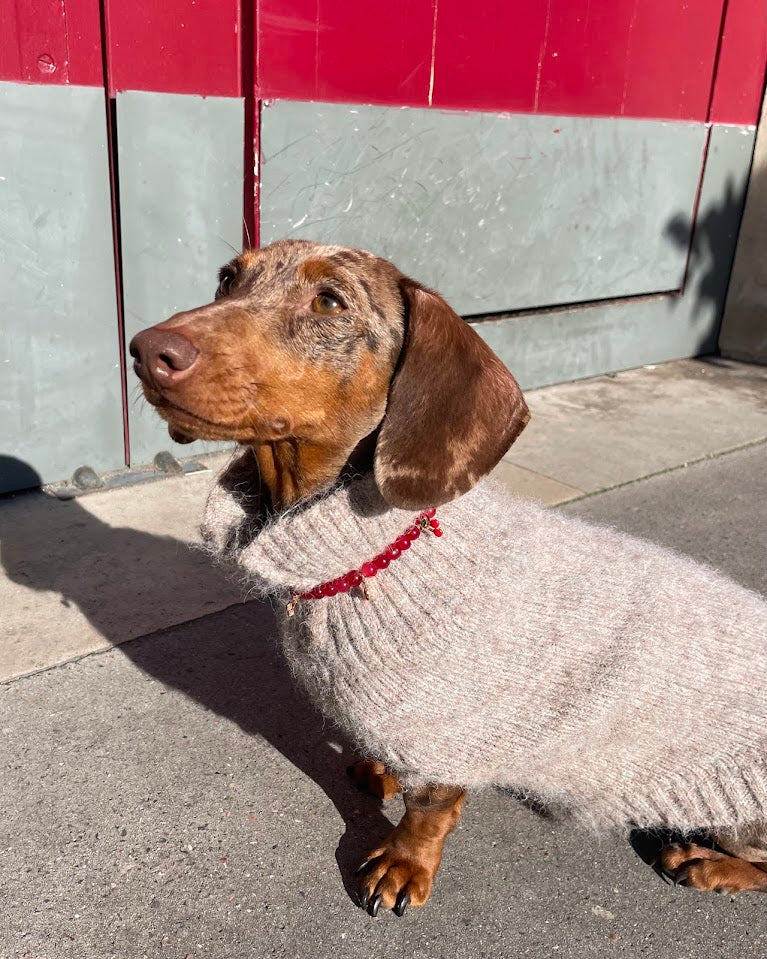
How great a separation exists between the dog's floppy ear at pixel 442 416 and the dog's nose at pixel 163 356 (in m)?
0.48

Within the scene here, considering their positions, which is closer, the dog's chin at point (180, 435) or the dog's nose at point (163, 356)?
the dog's nose at point (163, 356)

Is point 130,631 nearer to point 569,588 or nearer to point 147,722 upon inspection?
point 147,722

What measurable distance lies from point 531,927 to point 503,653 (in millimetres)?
792

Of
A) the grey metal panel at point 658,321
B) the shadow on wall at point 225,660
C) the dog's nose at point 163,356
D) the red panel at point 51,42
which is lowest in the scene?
the shadow on wall at point 225,660

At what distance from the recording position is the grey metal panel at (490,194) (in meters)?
5.11

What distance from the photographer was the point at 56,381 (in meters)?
4.54

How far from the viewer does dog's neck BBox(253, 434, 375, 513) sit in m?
2.26

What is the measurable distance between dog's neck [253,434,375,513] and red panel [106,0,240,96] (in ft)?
9.34

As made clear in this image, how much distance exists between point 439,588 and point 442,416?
399 mm

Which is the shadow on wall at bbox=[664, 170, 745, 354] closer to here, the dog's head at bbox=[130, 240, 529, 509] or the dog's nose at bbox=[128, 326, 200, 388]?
the dog's head at bbox=[130, 240, 529, 509]

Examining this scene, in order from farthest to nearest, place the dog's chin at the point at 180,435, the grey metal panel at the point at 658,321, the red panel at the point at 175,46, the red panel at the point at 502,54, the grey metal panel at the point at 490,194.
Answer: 1. the grey metal panel at the point at 658,321
2. the grey metal panel at the point at 490,194
3. the red panel at the point at 502,54
4. the red panel at the point at 175,46
5. the dog's chin at the point at 180,435

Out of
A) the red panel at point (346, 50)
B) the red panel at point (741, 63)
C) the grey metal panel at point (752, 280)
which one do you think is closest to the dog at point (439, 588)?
the red panel at point (346, 50)

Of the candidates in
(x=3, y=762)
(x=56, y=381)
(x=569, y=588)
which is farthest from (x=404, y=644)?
(x=56, y=381)

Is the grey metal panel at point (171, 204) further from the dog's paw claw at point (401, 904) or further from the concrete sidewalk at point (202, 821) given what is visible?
the dog's paw claw at point (401, 904)
